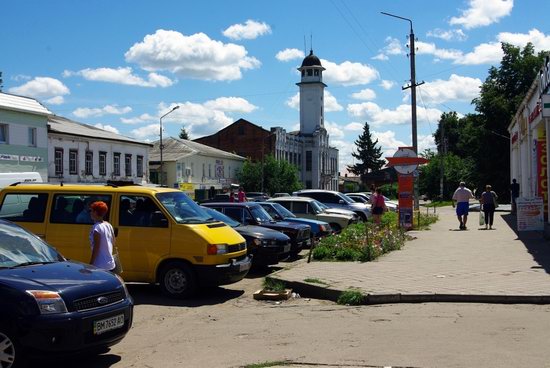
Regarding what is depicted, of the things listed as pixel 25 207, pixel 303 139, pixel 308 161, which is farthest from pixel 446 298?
pixel 308 161

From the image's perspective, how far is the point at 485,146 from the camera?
4959cm

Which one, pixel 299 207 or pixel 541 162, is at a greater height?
pixel 541 162

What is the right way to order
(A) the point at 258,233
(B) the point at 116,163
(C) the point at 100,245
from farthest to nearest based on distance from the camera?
(B) the point at 116,163
(A) the point at 258,233
(C) the point at 100,245

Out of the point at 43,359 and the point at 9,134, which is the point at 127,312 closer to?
the point at 43,359

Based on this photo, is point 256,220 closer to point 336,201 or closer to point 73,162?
point 336,201

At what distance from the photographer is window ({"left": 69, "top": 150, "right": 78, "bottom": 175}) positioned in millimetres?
48031

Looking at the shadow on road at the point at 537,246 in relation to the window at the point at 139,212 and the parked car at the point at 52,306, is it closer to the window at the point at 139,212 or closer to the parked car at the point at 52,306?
the window at the point at 139,212

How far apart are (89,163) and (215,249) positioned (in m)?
41.9

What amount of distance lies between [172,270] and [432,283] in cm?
444

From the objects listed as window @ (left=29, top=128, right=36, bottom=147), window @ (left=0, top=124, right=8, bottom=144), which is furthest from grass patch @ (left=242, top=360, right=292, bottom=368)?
window @ (left=29, top=128, right=36, bottom=147)

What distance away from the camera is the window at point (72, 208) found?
11195 millimetres

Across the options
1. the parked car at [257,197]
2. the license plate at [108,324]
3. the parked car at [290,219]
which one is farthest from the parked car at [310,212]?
the license plate at [108,324]

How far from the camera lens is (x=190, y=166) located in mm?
67750

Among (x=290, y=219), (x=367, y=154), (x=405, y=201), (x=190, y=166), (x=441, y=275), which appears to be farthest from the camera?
(x=367, y=154)
